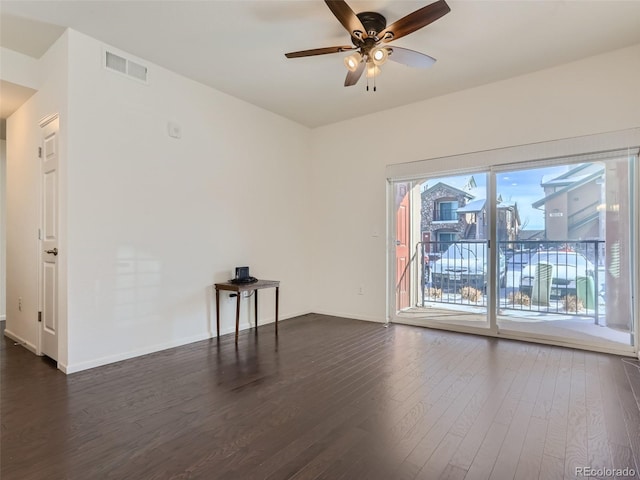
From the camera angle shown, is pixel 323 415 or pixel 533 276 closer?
pixel 323 415

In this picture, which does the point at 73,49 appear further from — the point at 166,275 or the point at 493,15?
the point at 493,15

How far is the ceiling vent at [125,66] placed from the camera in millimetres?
3180

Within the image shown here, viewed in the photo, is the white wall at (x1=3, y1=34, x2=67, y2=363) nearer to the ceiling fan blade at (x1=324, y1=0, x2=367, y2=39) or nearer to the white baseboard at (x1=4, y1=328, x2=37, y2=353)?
the white baseboard at (x1=4, y1=328, x2=37, y2=353)

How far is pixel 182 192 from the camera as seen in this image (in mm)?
3752

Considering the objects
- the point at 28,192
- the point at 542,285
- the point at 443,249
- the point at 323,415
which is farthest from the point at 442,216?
the point at 28,192

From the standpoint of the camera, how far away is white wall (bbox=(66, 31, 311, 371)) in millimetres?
3002

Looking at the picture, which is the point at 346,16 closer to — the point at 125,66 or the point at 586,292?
the point at 125,66

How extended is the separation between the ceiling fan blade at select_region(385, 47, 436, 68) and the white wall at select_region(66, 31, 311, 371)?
2259 mm

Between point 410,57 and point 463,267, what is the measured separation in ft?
8.77

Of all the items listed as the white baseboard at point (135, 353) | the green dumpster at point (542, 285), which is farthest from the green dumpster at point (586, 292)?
the white baseboard at point (135, 353)

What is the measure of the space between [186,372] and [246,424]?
109 centimetres

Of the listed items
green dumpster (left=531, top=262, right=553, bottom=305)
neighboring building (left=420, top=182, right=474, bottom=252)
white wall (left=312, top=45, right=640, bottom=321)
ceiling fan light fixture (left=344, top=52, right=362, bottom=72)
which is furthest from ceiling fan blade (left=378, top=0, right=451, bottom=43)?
green dumpster (left=531, top=262, right=553, bottom=305)

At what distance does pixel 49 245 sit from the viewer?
10.5ft

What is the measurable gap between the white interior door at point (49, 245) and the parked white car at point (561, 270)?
480 cm
